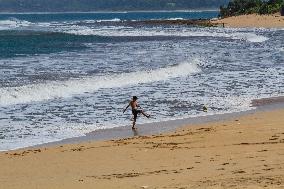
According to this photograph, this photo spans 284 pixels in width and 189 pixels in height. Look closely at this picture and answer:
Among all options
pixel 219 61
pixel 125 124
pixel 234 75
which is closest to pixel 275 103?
pixel 125 124

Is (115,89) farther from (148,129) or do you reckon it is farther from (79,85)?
(148,129)

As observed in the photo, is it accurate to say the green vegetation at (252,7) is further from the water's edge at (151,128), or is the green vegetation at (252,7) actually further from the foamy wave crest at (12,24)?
the water's edge at (151,128)

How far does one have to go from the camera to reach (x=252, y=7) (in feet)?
346

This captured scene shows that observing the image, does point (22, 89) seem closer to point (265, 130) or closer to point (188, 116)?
point (188, 116)

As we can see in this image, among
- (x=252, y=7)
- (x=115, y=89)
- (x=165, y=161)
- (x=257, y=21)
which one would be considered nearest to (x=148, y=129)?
(x=165, y=161)

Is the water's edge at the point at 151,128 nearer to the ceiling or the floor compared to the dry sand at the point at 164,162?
nearer to the floor

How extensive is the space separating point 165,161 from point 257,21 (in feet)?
258

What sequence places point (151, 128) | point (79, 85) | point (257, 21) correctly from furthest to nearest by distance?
point (257, 21) < point (79, 85) < point (151, 128)

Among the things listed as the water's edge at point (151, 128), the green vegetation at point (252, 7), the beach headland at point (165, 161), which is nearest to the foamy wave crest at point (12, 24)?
the green vegetation at point (252, 7)

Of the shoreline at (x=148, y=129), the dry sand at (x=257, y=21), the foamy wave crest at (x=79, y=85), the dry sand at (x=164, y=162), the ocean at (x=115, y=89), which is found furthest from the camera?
the dry sand at (x=257, y=21)

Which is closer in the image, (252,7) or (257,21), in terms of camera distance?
(257,21)

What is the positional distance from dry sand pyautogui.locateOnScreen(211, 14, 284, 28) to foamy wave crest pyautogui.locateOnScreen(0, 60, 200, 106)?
53.6 m

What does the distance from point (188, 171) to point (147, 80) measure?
16279 millimetres

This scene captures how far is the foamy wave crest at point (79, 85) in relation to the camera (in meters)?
20.2
